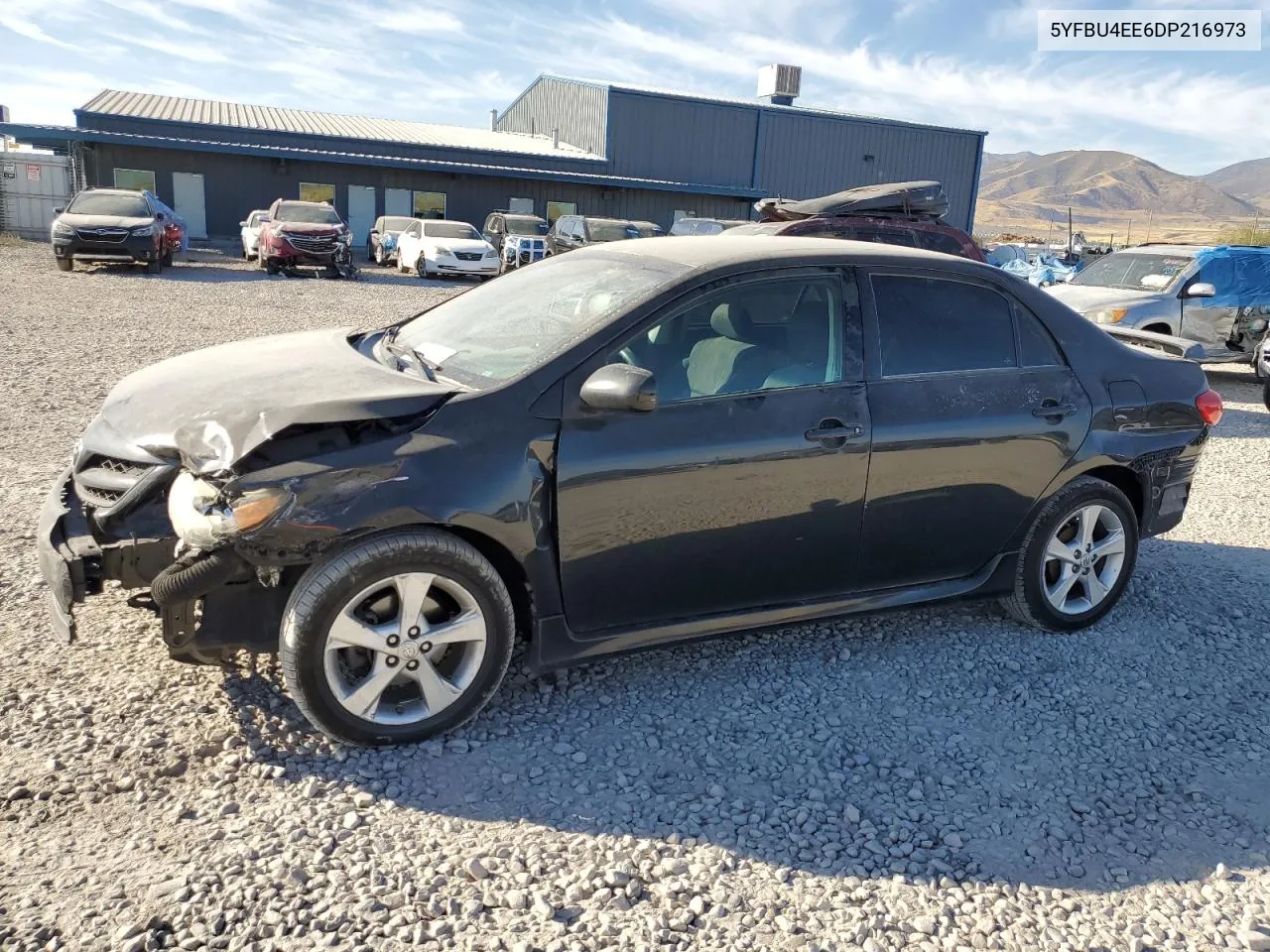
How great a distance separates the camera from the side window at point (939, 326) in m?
4.16

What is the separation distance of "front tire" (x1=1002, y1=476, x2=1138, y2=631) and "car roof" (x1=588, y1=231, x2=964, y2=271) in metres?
1.16

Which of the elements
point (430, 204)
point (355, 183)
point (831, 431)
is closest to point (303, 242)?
point (355, 183)

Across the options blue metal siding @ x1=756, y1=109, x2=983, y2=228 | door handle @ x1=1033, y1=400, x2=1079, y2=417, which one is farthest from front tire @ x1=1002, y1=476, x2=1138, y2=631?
blue metal siding @ x1=756, y1=109, x2=983, y2=228

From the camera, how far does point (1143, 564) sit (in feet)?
18.7

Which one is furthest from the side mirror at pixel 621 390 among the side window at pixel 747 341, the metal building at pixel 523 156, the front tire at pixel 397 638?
the metal building at pixel 523 156

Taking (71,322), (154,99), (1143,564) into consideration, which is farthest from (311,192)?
(1143,564)

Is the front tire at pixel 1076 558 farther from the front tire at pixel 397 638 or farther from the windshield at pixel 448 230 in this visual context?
the windshield at pixel 448 230

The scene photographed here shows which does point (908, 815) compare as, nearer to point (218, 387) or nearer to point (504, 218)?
point (218, 387)

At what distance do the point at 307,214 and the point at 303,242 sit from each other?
1163 millimetres

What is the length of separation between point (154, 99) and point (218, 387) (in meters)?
37.5

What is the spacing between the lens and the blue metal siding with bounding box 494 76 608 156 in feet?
123

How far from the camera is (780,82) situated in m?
40.9

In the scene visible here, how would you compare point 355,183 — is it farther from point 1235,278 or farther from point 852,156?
point 1235,278

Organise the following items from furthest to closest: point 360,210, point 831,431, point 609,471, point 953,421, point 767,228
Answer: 1. point 360,210
2. point 767,228
3. point 953,421
4. point 831,431
5. point 609,471
